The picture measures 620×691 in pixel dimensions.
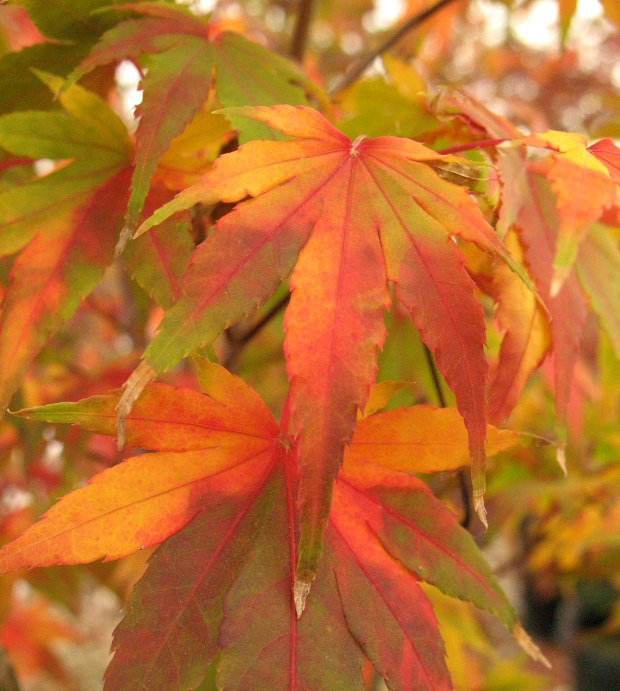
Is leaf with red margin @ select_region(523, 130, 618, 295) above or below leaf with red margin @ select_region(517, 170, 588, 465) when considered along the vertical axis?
above

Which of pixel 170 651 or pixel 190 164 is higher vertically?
pixel 190 164

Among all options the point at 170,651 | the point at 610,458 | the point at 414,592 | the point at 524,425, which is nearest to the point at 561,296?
the point at 414,592

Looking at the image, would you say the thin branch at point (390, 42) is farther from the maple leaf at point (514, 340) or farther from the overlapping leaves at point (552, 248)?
the maple leaf at point (514, 340)

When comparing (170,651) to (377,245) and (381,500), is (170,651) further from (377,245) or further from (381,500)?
(377,245)

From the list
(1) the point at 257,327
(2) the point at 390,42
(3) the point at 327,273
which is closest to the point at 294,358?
(3) the point at 327,273

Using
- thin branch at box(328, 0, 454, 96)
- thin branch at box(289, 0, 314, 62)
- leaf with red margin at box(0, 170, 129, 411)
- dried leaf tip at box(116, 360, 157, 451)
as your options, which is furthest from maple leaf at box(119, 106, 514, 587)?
thin branch at box(289, 0, 314, 62)

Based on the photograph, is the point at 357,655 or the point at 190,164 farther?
the point at 190,164

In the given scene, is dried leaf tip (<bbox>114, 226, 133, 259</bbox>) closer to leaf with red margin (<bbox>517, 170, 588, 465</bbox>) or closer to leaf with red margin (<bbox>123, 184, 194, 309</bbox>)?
leaf with red margin (<bbox>123, 184, 194, 309</bbox>)
